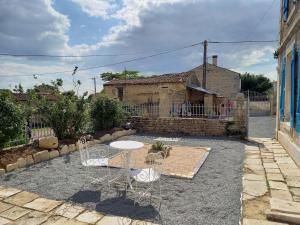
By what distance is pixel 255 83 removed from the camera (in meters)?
42.7

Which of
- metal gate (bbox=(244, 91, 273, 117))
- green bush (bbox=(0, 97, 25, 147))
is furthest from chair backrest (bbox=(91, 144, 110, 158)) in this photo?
metal gate (bbox=(244, 91, 273, 117))

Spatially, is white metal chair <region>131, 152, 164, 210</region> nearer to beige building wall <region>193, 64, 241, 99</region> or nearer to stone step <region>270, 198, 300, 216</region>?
stone step <region>270, 198, 300, 216</region>

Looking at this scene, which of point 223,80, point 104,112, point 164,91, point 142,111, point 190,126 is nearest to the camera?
point 104,112

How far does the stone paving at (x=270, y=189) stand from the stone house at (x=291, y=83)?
0.53 metres

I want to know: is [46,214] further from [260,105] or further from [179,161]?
[260,105]

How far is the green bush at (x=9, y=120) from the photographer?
20.0 feet

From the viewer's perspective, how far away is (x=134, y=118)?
40.0ft

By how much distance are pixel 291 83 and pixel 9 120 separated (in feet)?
26.6

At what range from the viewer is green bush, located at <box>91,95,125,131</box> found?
10422mm

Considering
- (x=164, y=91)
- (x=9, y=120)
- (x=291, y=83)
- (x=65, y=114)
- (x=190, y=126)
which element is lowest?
(x=190, y=126)

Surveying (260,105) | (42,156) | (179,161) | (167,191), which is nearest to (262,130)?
(179,161)

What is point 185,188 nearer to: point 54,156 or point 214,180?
point 214,180

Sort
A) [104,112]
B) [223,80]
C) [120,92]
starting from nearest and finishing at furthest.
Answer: [104,112] < [120,92] < [223,80]

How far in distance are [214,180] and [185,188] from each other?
831 millimetres
